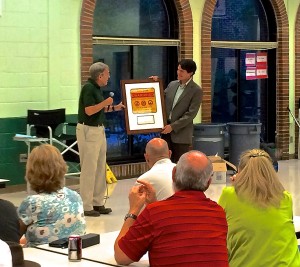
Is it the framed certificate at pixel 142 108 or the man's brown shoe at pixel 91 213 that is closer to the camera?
the man's brown shoe at pixel 91 213

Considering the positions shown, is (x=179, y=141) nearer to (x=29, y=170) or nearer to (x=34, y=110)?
(x=34, y=110)

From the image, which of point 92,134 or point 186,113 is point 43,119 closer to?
point 92,134

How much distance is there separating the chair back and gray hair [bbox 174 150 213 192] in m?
6.97

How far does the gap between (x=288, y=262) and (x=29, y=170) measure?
1.75 m

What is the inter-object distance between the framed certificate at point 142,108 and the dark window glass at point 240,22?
4251 mm

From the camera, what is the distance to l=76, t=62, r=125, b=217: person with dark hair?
8734 millimetres

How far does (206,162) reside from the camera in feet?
12.4

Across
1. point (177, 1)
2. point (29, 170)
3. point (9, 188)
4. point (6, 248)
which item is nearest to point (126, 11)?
point (177, 1)

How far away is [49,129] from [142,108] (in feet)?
4.91

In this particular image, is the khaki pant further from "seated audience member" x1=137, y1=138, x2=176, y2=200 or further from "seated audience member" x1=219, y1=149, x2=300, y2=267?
"seated audience member" x1=219, y1=149, x2=300, y2=267

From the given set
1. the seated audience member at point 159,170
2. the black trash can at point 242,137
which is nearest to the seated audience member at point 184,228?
the seated audience member at point 159,170

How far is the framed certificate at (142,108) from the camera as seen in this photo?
32.0ft

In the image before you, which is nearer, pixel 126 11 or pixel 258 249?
pixel 258 249

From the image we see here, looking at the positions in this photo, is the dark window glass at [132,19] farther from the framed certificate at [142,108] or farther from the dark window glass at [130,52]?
the framed certificate at [142,108]
